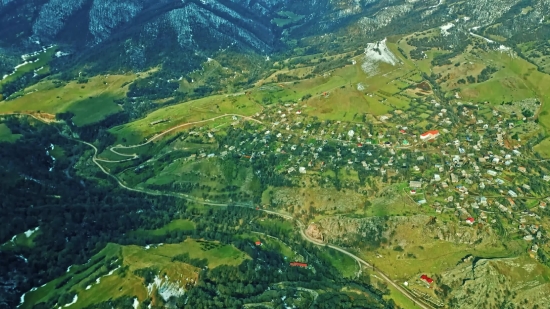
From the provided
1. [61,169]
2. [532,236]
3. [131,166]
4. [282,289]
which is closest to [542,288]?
[532,236]

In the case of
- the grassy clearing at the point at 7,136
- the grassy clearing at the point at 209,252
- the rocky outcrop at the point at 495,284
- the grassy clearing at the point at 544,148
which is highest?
the grassy clearing at the point at 7,136

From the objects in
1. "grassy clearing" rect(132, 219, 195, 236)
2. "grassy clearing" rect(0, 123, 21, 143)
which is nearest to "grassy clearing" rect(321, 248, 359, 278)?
"grassy clearing" rect(132, 219, 195, 236)

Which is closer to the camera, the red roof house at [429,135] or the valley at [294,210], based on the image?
the valley at [294,210]

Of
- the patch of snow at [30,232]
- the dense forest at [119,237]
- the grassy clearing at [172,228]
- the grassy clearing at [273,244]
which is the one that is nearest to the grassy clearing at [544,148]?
the dense forest at [119,237]

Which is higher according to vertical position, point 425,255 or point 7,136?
point 7,136

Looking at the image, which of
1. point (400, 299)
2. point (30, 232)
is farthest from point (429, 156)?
point (30, 232)

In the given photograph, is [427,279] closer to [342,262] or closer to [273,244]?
[342,262]

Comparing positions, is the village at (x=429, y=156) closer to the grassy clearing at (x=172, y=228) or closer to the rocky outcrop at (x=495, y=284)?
the rocky outcrop at (x=495, y=284)
